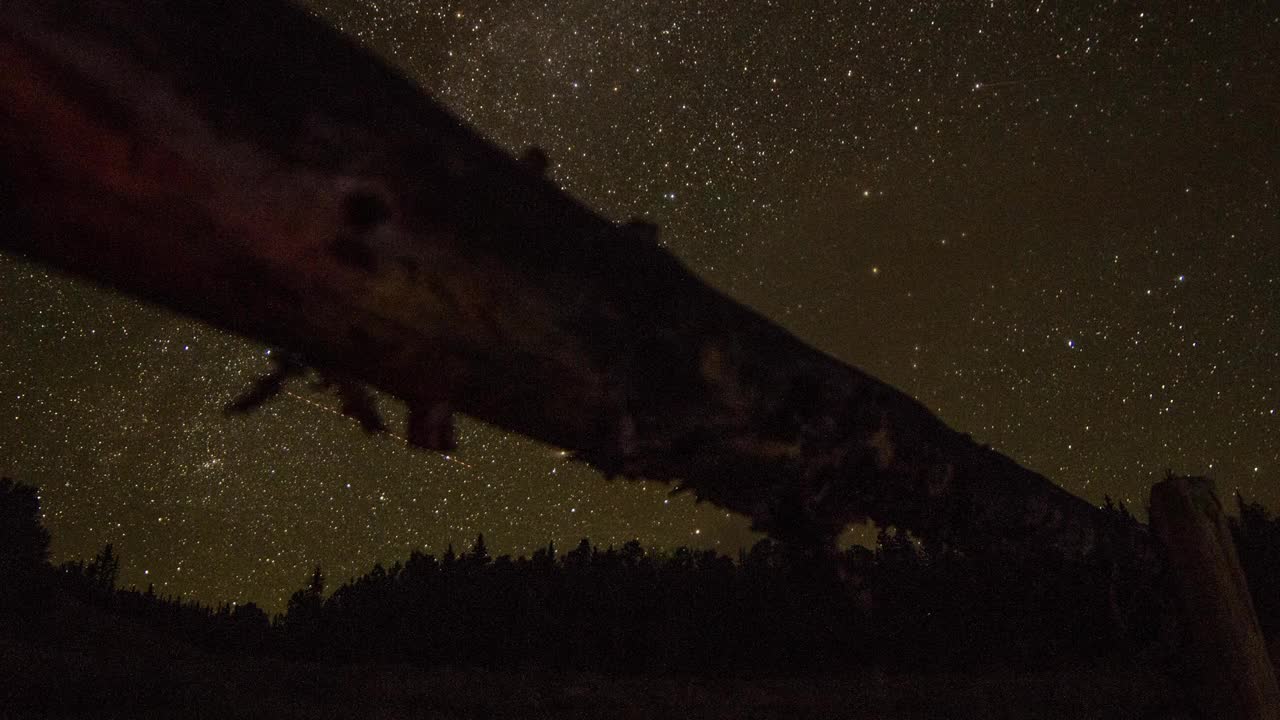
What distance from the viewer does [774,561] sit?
30.8ft

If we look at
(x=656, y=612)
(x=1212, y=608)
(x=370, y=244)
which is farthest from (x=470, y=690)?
(x=370, y=244)

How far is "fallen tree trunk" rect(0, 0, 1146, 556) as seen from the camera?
37.5 inches

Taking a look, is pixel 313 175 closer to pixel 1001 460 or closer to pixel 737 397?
pixel 737 397

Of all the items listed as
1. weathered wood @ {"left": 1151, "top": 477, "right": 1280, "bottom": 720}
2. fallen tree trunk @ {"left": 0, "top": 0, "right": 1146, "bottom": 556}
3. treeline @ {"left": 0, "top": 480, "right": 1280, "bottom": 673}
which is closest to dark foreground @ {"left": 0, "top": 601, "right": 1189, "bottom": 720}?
treeline @ {"left": 0, "top": 480, "right": 1280, "bottom": 673}

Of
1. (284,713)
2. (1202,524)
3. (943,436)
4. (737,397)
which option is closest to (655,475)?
(737,397)

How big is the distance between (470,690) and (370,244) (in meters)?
7.72

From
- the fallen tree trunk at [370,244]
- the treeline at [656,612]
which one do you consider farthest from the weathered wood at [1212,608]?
the fallen tree trunk at [370,244]

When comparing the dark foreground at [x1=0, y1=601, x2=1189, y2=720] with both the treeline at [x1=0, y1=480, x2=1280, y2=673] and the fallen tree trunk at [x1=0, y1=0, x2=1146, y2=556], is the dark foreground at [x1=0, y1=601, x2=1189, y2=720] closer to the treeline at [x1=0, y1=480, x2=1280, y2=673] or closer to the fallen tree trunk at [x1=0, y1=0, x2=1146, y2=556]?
the treeline at [x1=0, y1=480, x2=1280, y2=673]

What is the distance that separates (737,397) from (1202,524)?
407 cm

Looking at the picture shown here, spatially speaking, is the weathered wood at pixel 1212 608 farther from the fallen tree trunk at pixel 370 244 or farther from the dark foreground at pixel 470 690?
the fallen tree trunk at pixel 370 244

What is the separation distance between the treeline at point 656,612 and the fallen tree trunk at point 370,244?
505 cm

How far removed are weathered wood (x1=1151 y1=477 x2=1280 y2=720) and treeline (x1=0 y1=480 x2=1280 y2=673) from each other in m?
1.33

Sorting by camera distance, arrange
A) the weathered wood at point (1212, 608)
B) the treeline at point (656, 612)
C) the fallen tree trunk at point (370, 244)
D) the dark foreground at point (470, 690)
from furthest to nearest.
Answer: the treeline at point (656, 612) < the dark foreground at point (470, 690) < the weathered wood at point (1212, 608) < the fallen tree trunk at point (370, 244)

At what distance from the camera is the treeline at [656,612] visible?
292 inches
